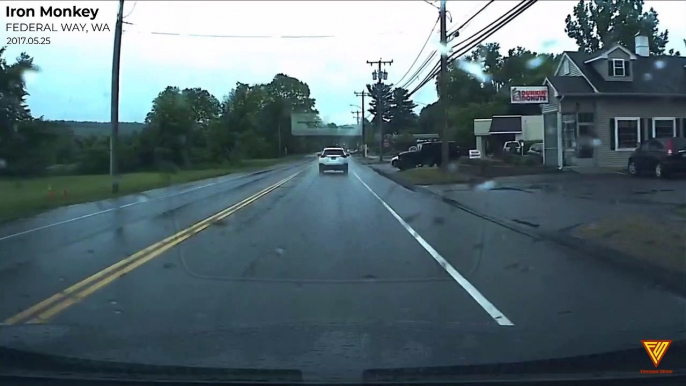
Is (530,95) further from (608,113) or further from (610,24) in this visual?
(610,24)

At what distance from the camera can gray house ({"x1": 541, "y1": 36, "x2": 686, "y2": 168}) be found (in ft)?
130

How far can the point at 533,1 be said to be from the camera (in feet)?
68.7

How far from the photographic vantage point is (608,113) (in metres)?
39.8

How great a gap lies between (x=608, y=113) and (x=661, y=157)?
9.10 meters

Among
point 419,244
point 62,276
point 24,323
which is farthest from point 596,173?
point 24,323

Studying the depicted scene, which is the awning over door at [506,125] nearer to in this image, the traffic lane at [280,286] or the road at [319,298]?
the road at [319,298]

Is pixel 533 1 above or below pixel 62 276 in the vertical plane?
above

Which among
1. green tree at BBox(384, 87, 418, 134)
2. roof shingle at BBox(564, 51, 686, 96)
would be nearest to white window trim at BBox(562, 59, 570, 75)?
roof shingle at BBox(564, 51, 686, 96)

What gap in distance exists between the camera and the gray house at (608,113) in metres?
39.6

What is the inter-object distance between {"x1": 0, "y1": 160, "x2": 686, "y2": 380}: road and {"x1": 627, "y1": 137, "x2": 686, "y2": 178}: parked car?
15.7 m

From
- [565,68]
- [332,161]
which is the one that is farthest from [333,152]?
[565,68]

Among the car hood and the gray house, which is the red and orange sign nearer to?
the car hood

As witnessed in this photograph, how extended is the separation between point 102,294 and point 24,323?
1720 mm

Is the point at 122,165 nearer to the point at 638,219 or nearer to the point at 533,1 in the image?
the point at 533,1
